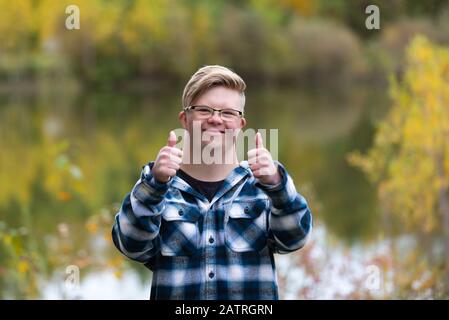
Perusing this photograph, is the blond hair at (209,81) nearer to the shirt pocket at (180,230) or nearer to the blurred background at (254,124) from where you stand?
the shirt pocket at (180,230)

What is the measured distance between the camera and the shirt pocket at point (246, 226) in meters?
1.65

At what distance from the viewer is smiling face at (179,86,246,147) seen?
163 centimetres

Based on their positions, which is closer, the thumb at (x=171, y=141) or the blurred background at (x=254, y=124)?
the thumb at (x=171, y=141)

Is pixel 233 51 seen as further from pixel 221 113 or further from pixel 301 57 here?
pixel 221 113

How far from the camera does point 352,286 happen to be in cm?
556

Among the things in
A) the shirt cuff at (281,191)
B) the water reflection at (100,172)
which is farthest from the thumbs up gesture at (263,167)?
the water reflection at (100,172)

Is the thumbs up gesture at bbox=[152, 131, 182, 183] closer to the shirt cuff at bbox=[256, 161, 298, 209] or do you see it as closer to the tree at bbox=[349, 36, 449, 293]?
the shirt cuff at bbox=[256, 161, 298, 209]

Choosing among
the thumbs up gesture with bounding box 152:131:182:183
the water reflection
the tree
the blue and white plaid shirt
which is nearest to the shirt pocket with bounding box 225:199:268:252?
the blue and white plaid shirt

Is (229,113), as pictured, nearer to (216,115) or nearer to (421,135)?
(216,115)

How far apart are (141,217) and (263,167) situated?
0.29 meters

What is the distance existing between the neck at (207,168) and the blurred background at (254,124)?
70.8 inches

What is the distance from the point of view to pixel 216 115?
64.1 inches
